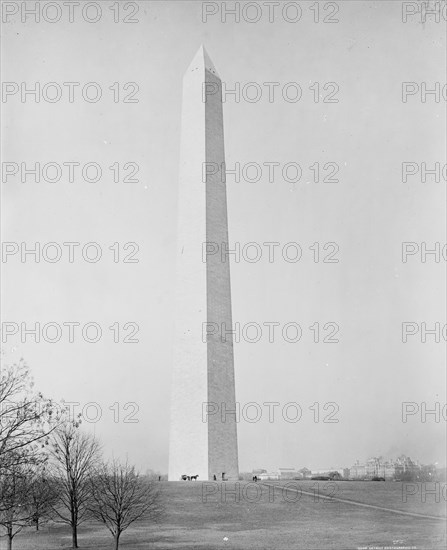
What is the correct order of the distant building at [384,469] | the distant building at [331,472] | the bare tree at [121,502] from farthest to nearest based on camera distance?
the distant building at [331,472], the distant building at [384,469], the bare tree at [121,502]

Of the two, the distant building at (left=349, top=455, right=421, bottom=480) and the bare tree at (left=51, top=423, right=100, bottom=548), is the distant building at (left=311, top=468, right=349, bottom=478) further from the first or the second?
the bare tree at (left=51, top=423, right=100, bottom=548)

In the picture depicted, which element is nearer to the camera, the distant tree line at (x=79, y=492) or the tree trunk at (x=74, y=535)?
the distant tree line at (x=79, y=492)

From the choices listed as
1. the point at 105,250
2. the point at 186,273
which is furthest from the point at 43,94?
the point at 186,273

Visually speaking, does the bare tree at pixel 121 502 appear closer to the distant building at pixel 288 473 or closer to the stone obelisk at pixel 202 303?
the stone obelisk at pixel 202 303

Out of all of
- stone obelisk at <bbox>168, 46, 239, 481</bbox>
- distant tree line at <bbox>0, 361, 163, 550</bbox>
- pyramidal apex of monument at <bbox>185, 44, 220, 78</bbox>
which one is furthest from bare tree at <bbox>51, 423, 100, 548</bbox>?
pyramidal apex of monument at <bbox>185, 44, 220, 78</bbox>

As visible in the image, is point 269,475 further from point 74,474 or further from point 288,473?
→ point 74,474

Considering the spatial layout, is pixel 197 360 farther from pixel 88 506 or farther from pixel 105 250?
pixel 88 506

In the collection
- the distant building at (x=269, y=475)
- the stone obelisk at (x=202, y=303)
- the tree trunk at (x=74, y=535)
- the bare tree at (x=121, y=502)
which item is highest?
the stone obelisk at (x=202, y=303)

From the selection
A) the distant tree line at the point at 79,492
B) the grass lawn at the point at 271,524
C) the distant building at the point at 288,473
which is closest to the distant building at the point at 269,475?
the distant building at the point at 288,473
